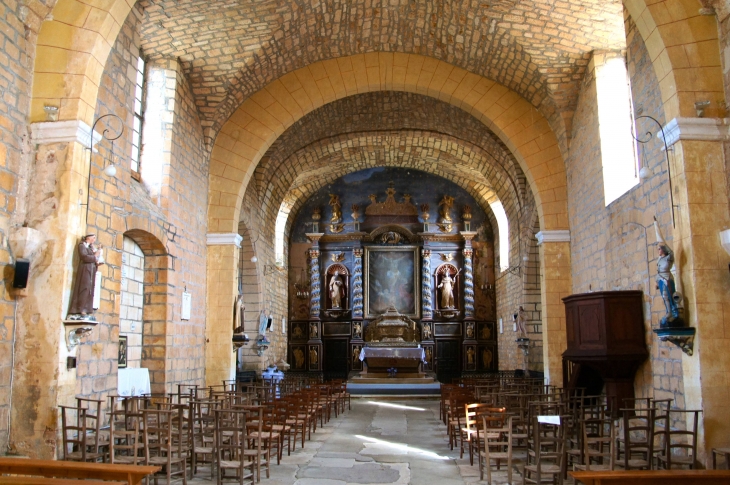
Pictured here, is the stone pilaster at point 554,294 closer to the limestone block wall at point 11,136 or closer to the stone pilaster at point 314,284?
the limestone block wall at point 11,136

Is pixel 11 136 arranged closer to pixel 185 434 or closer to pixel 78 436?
pixel 78 436

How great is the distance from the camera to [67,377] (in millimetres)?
7340

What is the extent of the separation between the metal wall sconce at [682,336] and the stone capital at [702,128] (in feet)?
7.32

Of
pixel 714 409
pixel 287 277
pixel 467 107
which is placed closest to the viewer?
pixel 714 409

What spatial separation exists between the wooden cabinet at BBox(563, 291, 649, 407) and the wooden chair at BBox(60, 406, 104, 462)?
6642 mm

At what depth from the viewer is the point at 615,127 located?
11281 millimetres

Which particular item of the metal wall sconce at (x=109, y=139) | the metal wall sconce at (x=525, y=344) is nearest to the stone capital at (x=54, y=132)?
the metal wall sconce at (x=109, y=139)

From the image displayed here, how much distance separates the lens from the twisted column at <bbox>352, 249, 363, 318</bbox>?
2273 centimetres

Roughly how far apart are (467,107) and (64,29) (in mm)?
8632

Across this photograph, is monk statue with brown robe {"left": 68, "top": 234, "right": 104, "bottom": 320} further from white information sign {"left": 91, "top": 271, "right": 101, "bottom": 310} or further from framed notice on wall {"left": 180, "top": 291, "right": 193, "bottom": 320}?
framed notice on wall {"left": 180, "top": 291, "right": 193, "bottom": 320}

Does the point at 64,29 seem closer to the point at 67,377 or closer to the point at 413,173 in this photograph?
the point at 67,377

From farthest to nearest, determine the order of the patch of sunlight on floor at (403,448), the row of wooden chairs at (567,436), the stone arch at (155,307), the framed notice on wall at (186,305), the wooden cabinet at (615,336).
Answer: the framed notice on wall at (186,305) → the stone arch at (155,307) → the wooden cabinet at (615,336) → the patch of sunlight on floor at (403,448) → the row of wooden chairs at (567,436)

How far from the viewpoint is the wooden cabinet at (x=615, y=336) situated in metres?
9.21

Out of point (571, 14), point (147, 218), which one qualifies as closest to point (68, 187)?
point (147, 218)
